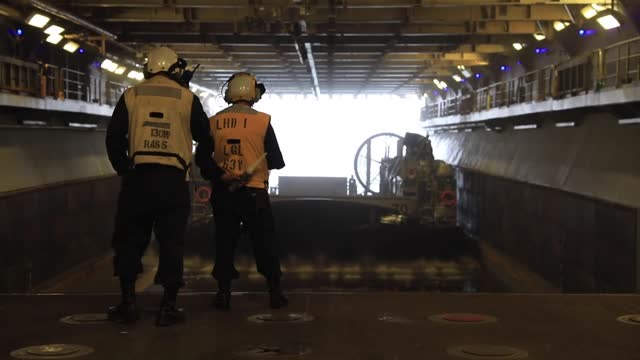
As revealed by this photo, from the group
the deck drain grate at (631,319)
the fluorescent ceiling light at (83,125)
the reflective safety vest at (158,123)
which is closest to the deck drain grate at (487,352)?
the deck drain grate at (631,319)

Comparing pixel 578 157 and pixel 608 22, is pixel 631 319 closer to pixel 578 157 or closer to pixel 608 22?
pixel 608 22

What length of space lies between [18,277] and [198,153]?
6303 mm

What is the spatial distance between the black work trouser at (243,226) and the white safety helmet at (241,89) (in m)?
0.74

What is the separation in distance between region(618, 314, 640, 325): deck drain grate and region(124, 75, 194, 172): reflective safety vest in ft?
12.1

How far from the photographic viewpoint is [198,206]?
16.6 m

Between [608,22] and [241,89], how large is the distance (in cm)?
1378

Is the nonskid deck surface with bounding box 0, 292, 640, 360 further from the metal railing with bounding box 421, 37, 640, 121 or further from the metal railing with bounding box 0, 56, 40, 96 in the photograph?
the metal railing with bounding box 0, 56, 40, 96

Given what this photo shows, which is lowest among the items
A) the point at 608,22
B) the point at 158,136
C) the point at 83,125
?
the point at 158,136

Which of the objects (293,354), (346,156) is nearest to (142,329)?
(293,354)

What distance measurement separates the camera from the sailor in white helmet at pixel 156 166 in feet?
18.4

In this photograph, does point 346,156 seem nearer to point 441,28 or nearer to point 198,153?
point 441,28

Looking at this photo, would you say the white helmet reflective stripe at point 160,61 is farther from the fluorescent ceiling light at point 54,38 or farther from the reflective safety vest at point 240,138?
→ the fluorescent ceiling light at point 54,38

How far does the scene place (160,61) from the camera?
584 centimetres

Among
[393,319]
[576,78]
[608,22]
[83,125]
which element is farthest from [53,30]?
[393,319]
